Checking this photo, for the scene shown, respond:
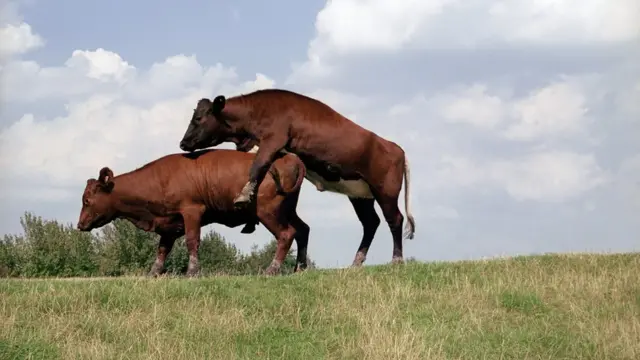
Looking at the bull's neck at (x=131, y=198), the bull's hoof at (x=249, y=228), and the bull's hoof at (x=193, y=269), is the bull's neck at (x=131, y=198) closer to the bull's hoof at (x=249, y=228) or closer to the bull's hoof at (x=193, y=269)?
the bull's hoof at (x=193, y=269)

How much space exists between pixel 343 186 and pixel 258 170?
75.7 inches

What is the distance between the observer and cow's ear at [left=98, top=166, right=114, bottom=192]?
15.9 metres

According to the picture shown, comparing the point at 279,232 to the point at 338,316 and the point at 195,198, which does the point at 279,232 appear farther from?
the point at 338,316

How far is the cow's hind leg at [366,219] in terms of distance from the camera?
16.3 meters

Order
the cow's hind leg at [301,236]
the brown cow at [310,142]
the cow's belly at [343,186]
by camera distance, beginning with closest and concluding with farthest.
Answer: the brown cow at [310,142]
the cow's belly at [343,186]
the cow's hind leg at [301,236]

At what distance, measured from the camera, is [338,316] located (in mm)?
11641

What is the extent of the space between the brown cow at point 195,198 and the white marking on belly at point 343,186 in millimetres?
548

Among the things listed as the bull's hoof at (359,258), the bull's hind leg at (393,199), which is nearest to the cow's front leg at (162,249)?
the bull's hoof at (359,258)

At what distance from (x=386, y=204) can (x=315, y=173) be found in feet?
4.50

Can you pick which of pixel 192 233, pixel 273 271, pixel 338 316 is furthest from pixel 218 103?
pixel 338 316

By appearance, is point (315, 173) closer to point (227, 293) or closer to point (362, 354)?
point (227, 293)

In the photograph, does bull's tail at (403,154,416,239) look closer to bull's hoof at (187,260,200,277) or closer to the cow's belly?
the cow's belly

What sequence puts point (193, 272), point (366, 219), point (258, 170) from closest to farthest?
point (258, 170)
point (193, 272)
point (366, 219)

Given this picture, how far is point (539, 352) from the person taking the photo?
10.6m
